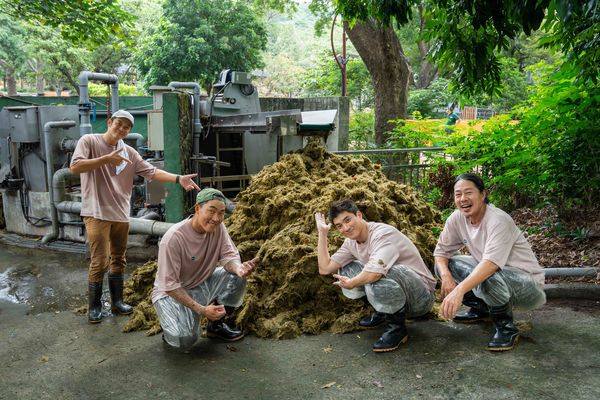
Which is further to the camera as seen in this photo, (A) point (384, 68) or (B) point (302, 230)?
(A) point (384, 68)

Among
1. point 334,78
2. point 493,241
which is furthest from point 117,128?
point 334,78

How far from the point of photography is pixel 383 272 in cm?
407

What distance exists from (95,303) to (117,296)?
24cm

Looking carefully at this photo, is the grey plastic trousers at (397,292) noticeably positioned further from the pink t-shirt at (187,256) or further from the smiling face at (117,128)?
the smiling face at (117,128)

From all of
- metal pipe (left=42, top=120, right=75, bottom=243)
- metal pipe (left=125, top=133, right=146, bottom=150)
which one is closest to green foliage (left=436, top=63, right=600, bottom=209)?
metal pipe (left=125, top=133, right=146, bottom=150)

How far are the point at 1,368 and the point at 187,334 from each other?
4.73ft

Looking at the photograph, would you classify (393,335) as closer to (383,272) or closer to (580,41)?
(383,272)

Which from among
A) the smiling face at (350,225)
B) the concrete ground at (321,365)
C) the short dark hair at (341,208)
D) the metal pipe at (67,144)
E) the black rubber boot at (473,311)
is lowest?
the concrete ground at (321,365)

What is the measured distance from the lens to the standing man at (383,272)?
4113 millimetres

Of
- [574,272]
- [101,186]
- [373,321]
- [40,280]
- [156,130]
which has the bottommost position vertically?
[40,280]

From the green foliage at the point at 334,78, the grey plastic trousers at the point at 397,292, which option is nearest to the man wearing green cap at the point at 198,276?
the grey plastic trousers at the point at 397,292

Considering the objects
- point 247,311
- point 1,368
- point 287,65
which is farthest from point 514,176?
point 287,65

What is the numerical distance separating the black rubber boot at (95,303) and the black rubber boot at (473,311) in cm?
329

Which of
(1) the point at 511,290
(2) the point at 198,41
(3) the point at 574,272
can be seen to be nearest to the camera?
(1) the point at 511,290
